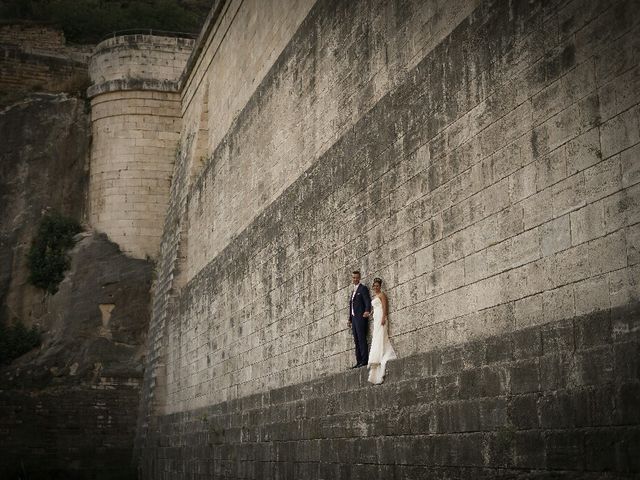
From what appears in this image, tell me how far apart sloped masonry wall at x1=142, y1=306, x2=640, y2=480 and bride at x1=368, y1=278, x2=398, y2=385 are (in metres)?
0.12

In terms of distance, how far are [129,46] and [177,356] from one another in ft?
27.0

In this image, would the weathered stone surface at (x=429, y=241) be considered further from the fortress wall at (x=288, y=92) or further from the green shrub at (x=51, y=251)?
the green shrub at (x=51, y=251)

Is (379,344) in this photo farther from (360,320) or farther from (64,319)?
(64,319)

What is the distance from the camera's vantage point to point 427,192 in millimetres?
7652

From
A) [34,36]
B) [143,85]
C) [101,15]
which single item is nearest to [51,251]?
[143,85]

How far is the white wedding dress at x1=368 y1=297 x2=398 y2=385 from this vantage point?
27.3ft

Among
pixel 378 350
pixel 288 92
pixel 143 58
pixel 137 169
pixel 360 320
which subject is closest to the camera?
pixel 378 350

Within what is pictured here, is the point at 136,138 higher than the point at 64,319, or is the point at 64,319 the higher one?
the point at 136,138

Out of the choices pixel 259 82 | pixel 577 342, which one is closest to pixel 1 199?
pixel 259 82

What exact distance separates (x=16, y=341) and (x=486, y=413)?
16179 mm

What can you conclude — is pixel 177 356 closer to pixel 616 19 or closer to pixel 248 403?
pixel 248 403

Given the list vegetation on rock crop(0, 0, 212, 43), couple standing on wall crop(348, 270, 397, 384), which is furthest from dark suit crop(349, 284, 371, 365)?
vegetation on rock crop(0, 0, 212, 43)

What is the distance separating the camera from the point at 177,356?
17.7m

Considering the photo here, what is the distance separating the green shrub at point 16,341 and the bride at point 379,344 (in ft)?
45.6
